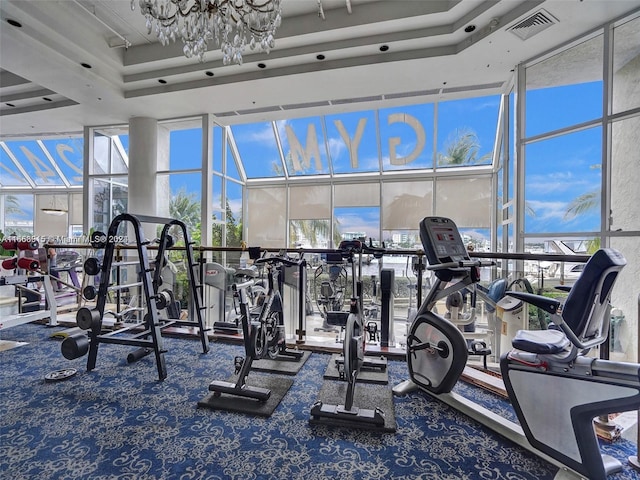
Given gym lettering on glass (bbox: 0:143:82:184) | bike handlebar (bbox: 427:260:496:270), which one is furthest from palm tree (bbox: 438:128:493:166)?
gym lettering on glass (bbox: 0:143:82:184)

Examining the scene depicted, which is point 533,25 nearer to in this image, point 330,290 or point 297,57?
point 297,57

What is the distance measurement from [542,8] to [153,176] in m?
7.17

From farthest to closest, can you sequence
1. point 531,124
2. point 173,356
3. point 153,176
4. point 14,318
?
point 153,176 → point 531,124 → point 14,318 → point 173,356

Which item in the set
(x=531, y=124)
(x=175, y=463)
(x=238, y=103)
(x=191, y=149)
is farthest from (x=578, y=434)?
(x=191, y=149)

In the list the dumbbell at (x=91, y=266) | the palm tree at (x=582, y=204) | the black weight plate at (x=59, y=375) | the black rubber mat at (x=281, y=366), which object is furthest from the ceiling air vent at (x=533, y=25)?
the black weight plate at (x=59, y=375)

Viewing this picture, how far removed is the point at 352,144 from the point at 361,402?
6761mm

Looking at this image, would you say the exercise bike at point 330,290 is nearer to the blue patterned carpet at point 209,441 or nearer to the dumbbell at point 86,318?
the blue patterned carpet at point 209,441

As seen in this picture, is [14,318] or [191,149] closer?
[14,318]

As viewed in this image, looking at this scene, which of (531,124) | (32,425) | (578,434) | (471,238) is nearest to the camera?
(578,434)

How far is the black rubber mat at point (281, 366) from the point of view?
275 centimetres

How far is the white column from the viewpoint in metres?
6.61

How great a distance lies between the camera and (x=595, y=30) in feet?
12.2

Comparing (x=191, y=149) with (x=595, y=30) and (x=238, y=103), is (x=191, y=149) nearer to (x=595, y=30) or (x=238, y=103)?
(x=238, y=103)

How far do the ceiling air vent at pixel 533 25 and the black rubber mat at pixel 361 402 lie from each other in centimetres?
440
